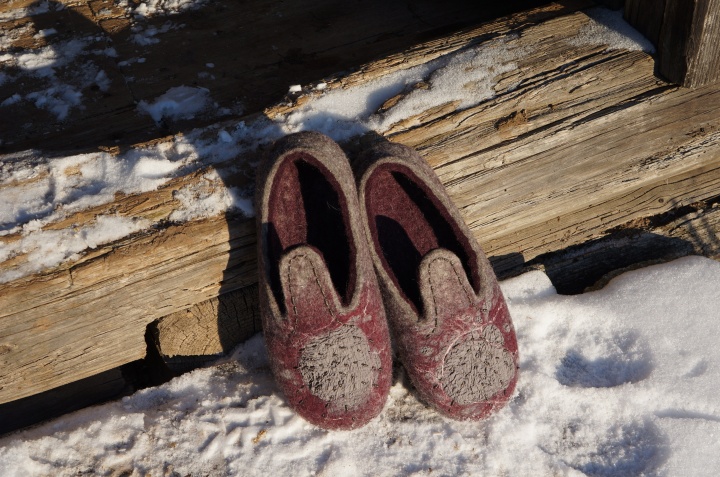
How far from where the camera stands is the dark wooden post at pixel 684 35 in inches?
88.5

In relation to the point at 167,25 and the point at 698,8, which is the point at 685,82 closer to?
the point at 698,8

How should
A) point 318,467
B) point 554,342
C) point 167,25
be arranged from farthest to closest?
point 167,25, point 554,342, point 318,467

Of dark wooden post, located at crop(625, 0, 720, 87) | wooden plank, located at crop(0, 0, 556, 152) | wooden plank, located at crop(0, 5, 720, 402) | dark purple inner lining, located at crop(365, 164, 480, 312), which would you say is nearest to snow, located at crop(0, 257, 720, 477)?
wooden plank, located at crop(0, 5, 720, 402)

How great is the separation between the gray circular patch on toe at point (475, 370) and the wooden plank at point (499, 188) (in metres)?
0.57

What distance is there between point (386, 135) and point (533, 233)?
2.57 ft

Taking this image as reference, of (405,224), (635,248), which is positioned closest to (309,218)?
(405,224)

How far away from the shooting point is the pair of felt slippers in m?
1.89

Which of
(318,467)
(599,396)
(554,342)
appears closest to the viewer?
(318,467)

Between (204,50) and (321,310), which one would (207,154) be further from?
(204,50)

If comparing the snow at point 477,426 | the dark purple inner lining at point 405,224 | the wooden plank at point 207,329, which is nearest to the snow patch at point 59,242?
the wooden plank at point 207,329

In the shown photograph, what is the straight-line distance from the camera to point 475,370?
6.42ft

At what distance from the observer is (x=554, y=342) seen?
2.27 m

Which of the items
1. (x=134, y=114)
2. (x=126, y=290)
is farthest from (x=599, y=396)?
(x=134, y=114)

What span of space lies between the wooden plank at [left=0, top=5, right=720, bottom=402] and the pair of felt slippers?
0.18 metres
